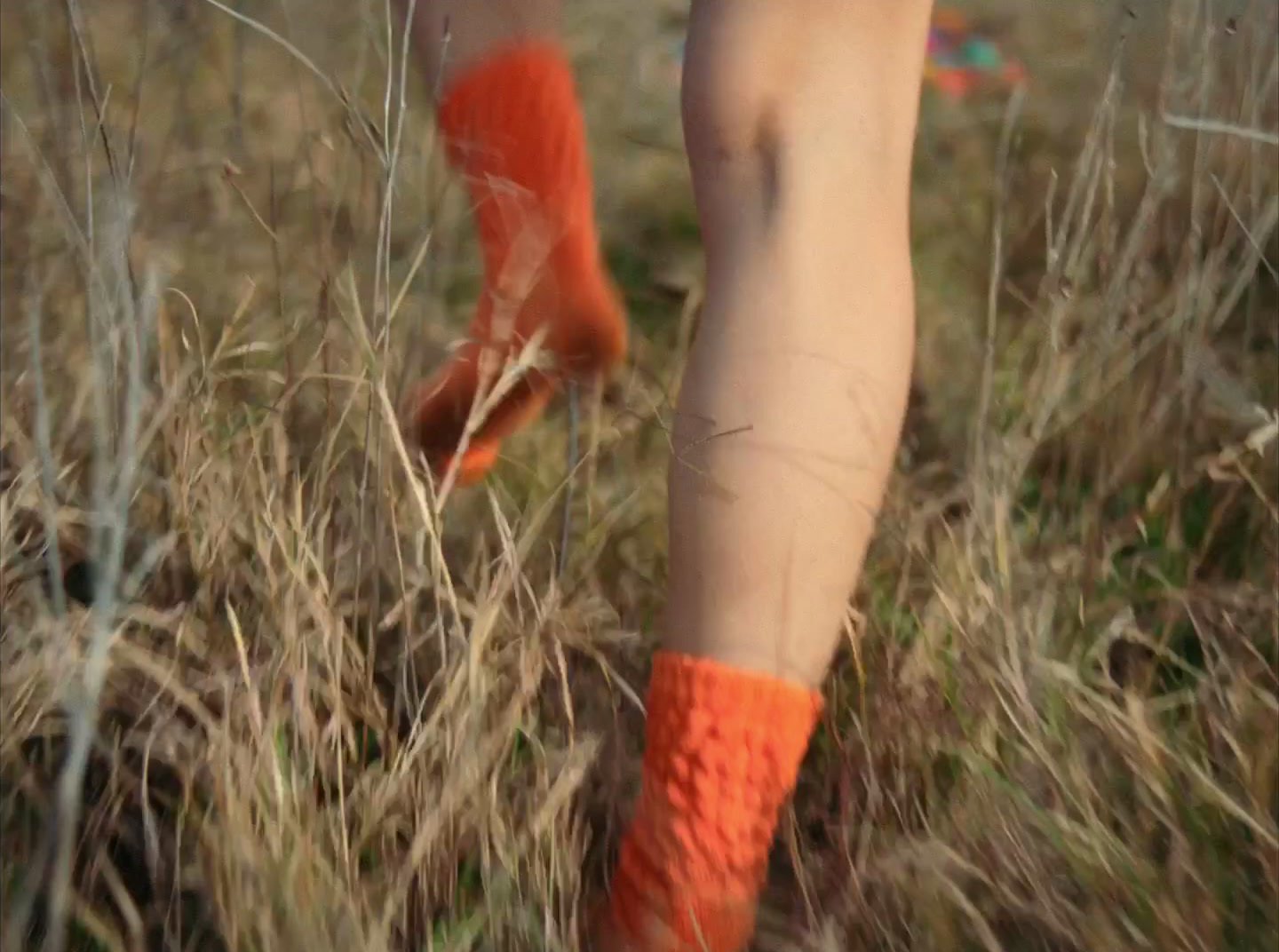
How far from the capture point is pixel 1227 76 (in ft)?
3.78

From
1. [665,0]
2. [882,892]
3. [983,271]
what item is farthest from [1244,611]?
[665,0]

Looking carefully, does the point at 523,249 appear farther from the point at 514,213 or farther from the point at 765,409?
the point at 765,409

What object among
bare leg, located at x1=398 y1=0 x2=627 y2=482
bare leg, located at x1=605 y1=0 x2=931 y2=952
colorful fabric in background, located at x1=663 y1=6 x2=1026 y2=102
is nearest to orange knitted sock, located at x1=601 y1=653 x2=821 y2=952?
bare leg, located at x1=605 y1=0 x2=931 y2=952

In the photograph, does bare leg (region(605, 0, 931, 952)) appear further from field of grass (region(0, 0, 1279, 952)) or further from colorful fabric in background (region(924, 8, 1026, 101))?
A: colorful fabric in background (region(924, 8, 1026, 101))

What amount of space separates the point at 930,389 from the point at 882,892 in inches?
25.1

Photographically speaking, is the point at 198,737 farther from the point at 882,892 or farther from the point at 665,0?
the point at 665,0

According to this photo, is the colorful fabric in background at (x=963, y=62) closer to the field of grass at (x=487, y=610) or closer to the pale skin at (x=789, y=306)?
the field of grass at (x=487, y=610)

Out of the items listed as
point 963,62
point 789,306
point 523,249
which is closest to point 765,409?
point 789,306

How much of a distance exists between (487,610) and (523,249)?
1.15 feet

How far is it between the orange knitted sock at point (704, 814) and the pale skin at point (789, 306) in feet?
0.07

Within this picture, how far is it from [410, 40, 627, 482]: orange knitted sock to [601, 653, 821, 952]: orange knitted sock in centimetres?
32

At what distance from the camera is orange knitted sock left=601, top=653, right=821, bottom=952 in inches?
29.6

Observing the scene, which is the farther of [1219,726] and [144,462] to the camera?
[144,462]

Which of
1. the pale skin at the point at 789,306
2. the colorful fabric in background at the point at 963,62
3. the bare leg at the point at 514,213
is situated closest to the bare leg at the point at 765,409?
the pale skin at the point at 789,306
